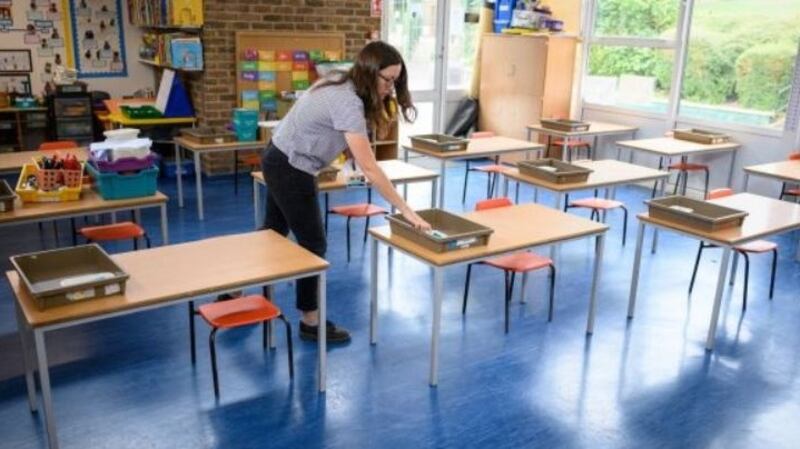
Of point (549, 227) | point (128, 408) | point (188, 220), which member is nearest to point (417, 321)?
point (549, 227)

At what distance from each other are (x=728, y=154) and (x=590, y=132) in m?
1.36

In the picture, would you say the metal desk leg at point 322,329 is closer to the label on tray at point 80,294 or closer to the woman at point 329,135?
the woman at point 329,135

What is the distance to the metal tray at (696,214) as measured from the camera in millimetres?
3709

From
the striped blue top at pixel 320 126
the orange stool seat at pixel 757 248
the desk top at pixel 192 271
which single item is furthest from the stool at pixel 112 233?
the orange stool seat at pixel 757 248

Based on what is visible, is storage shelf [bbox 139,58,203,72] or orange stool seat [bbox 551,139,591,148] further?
orange stool seat [bbox 551,139,591,148]

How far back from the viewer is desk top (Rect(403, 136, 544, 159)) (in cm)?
582

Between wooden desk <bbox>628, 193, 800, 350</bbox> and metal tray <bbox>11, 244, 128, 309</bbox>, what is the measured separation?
281 cm

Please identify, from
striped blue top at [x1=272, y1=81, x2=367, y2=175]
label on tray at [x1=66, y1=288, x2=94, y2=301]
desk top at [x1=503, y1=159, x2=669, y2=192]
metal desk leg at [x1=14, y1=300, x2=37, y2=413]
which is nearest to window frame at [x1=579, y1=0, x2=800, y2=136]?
desk top at [x1=503, y1=159, x2=669, y2=192]

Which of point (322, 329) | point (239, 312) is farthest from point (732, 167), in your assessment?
point (239, 312)

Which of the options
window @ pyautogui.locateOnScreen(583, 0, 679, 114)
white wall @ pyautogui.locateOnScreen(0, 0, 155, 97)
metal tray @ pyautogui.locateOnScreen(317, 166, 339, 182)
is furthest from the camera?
window @ pyautogui.locateOnScreen(583, 0, 679, 114)

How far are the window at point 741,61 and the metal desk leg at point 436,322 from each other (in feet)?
16.5

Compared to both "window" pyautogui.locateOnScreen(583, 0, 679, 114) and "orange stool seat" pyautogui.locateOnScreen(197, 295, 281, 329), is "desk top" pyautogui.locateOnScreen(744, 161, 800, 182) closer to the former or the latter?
"window" pyautogui.locateOnScreen(583, 0, 679, 114)

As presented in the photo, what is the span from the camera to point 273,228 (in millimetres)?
3699

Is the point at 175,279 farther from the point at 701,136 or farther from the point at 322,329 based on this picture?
the point at 701,136
